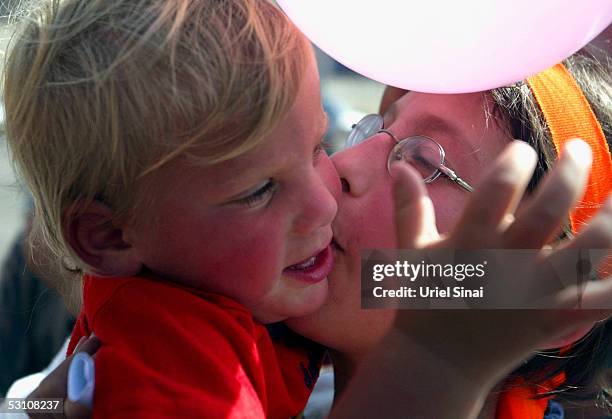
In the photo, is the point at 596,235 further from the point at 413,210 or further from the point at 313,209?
the point at 313,209

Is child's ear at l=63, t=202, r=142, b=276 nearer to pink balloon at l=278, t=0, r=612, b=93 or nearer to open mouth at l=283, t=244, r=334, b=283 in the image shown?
open mouth at l=283, t=244, r=334, b=283

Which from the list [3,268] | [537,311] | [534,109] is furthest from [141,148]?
[3,268]

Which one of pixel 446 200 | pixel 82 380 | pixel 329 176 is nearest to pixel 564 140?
pixel 446 200

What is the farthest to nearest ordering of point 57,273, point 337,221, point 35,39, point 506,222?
point 57,273 < point 337,221 < point 35,39 < point 506,222

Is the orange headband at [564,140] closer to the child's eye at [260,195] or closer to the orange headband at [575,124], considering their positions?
the orange headband at [575,124]

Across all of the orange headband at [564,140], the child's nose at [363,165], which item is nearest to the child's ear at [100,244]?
the child's nose at [363,165]

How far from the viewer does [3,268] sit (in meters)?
1.68

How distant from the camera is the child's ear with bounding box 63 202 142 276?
0.85 metres

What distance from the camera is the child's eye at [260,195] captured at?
811 mm

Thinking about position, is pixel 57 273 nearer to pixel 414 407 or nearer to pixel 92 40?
pixel 92 40

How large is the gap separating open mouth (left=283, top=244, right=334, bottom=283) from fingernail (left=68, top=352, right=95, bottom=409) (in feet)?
0.74

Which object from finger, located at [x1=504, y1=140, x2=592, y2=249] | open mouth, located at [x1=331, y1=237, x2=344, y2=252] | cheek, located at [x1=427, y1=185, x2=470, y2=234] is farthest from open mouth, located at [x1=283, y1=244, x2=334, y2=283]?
finger, located at [x1=504, y1=140, x2=592, y2=249]

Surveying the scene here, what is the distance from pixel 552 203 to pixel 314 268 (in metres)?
0.32

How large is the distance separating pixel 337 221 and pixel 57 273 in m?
0.48
